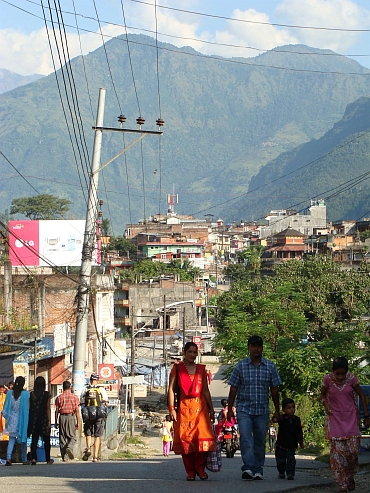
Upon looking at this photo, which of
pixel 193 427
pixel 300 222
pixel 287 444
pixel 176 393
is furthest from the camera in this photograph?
pixel 300 222

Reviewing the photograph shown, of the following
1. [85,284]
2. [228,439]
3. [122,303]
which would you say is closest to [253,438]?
[228,439]

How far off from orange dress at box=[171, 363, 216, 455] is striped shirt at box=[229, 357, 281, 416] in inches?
20.3

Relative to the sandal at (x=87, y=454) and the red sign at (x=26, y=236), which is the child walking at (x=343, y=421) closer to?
the sandal at (x=87, y=454)

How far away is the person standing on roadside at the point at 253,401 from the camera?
9.86 m

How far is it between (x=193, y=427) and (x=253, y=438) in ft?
2.55

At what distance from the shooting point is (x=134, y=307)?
59.2 metres

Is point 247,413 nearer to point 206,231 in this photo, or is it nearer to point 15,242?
point 15,242

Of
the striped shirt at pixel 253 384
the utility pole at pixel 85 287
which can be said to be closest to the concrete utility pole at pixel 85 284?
the utility pole at pixel 85 287

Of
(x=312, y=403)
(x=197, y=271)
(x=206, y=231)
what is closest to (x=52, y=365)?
(x=312, y=403)

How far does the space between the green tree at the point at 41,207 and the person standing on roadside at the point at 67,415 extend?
4141 inches

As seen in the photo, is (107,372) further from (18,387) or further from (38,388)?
(18,387)

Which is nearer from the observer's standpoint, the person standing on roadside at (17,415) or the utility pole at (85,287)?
the person standing on roadside at (17,415)

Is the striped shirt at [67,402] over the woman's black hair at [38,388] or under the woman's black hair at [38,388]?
under

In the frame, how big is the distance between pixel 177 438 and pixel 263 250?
114 metres
